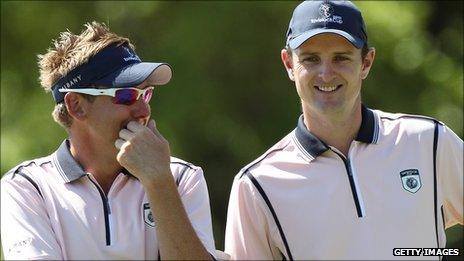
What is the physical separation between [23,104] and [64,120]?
5.11 m

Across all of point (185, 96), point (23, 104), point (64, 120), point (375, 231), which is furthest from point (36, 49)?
point (375, 231)

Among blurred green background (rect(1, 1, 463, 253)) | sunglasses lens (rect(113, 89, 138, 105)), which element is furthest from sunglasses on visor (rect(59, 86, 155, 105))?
blurred green background (rect(1, 1, 463, 253))

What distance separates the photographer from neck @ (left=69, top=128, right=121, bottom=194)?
5.27 m

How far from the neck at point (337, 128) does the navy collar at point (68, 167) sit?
2.72 ft

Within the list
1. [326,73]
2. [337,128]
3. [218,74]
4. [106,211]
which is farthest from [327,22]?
[218,74]

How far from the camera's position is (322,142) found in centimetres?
538

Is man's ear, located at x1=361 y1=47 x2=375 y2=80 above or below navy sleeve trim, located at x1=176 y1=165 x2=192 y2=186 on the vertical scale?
above

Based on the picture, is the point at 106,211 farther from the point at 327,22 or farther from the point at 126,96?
the point at 327,22

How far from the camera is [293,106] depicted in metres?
9.98

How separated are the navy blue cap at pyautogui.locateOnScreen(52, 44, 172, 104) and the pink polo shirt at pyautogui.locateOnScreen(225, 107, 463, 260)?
22.0 inches

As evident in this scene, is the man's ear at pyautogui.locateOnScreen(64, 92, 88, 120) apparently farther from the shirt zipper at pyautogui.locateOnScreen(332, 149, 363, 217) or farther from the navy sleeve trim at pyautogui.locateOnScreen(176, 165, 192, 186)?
the shirt zipper at pyautogui.locateOnScreen(332, 149, 363, 217)

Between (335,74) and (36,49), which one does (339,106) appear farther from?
(36,49)

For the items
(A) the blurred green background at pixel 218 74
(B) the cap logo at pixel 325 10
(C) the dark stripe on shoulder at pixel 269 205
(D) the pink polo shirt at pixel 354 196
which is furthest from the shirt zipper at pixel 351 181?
(A) the blurred green background at pixel 218 74

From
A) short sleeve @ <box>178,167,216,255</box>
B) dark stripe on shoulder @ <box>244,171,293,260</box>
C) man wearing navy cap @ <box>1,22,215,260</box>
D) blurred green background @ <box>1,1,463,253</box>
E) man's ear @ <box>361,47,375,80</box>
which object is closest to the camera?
man wearing navy cap @ <box>1,22,215,260</box>
